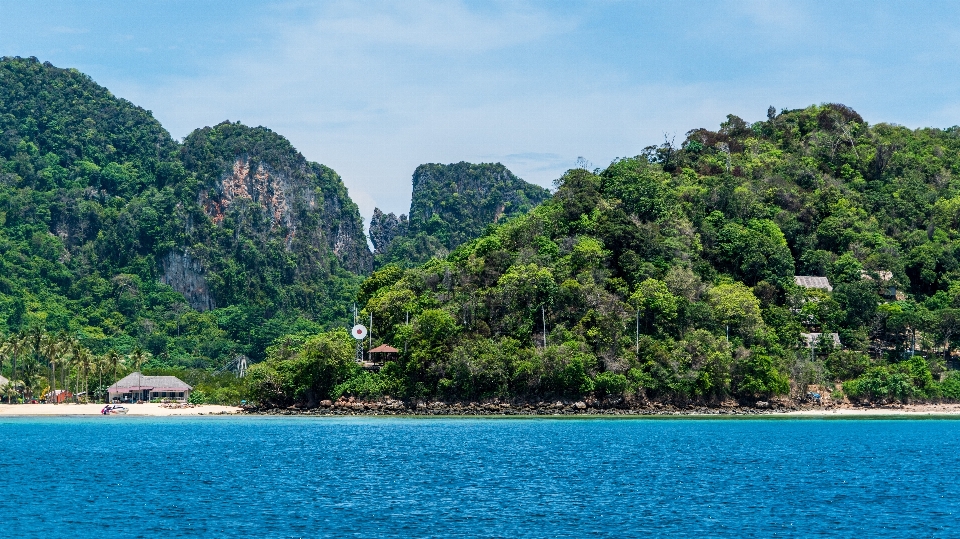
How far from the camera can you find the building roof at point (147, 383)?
9859cm

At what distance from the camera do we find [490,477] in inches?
1506

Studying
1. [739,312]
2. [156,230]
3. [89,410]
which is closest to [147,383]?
[89,410]

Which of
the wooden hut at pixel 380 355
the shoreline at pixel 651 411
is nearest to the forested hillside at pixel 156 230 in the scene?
the wooden hut at pixel 380 355

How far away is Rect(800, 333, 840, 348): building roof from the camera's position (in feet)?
262

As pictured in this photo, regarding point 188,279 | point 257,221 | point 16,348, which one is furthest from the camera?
point 257,221

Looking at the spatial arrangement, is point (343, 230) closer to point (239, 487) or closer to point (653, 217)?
point (653, 217)

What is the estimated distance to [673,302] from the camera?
252 ft

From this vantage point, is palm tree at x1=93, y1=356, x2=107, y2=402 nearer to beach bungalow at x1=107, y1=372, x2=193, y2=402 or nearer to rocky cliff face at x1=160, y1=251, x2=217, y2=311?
beach bungalow at x1=107, y1=372, x2=193, y2=402

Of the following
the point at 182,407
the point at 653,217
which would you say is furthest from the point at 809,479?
the point at 182,407

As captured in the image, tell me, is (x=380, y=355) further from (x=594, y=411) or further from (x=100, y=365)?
(x=100, y=365)

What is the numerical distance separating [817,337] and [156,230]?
109 m

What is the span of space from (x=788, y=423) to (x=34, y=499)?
168ft

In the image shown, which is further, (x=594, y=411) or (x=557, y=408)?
(x=557, y=408)

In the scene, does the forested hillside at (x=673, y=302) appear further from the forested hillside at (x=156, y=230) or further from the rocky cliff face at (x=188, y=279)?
the rocky cliff face at (x=188, y=279)
